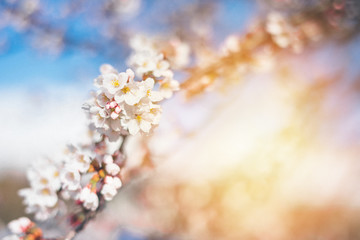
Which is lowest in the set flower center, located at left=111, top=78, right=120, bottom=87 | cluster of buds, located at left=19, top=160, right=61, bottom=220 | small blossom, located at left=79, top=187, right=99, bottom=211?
small blossom, located at left=79, top=187, right=99, bottom=211


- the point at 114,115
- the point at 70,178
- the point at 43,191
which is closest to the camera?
the point at 114,115

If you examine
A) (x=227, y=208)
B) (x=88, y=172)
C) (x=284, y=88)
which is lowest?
(x=88, y=172)

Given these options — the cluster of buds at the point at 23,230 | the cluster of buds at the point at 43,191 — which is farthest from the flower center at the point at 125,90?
the cluster of buds at the point at 23,230

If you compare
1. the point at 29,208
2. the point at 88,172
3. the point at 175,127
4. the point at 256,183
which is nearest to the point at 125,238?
the point at 175,127

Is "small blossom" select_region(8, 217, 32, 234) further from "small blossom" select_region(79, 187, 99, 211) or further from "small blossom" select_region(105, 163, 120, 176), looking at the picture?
Answer: "small blossom" select_region(105, 163, 120, 176)

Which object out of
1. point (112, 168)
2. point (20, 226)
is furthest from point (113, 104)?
point (20, 226)

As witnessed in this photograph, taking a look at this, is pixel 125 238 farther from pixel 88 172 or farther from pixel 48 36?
pixel 48 36

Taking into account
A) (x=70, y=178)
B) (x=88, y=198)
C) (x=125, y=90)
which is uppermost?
(x=125, y=90)

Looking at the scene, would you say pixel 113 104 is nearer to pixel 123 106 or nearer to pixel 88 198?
pixel 123 106

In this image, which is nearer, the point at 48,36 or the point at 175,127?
the point at 175,127

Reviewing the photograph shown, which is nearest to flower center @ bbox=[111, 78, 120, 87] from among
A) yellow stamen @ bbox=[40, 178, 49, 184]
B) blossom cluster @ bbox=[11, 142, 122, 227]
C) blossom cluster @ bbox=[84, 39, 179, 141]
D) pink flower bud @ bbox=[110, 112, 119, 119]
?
blossom cluster @ bbox=[84, 39, 179, 141]

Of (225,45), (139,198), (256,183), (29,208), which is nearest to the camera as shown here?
(29,208)
